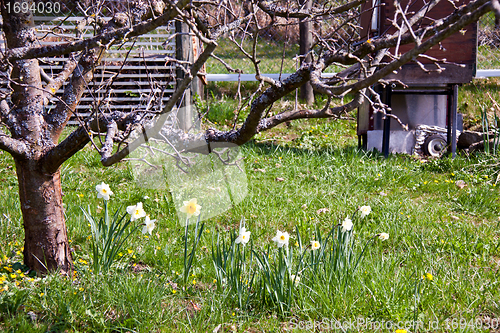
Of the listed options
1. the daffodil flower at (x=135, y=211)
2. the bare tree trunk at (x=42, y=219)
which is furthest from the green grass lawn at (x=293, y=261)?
the daffodil flower at (x=135, y=211)

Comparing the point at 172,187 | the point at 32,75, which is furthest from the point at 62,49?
the point at 172,187

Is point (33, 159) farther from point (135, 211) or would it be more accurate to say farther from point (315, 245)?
point (315, 245)

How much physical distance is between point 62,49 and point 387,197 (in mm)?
3414

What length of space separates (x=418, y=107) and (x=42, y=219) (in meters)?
5.37

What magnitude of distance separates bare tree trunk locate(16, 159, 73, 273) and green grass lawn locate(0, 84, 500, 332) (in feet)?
0.42

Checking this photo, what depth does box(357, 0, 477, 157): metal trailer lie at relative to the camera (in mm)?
5422

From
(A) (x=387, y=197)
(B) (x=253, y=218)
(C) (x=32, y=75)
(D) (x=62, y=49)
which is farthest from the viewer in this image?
(A) (x=387, y=197)

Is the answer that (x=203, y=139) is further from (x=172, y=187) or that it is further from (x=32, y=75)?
(x=172, y=187)

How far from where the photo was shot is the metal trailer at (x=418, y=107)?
213 inches

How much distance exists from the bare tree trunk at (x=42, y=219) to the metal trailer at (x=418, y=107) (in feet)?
13.8

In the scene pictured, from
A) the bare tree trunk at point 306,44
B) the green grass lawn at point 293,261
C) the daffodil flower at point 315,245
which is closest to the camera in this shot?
the green grass lawn at point 293,261

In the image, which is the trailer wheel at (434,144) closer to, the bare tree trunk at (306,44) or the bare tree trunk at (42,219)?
the bare tree trunk at (306,44)

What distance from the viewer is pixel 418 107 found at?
6.18 meters

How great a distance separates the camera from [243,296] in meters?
2.43
